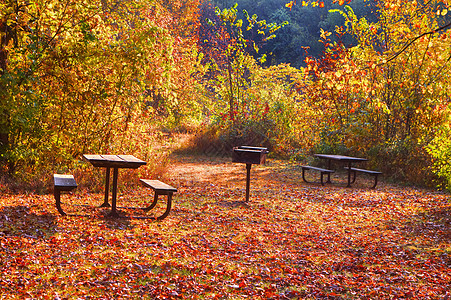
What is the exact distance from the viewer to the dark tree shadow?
4.84 m

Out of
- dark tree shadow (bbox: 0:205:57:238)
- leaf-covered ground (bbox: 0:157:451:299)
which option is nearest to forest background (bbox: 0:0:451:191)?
leaf-covered ground (bbox: 0:157:451:299)

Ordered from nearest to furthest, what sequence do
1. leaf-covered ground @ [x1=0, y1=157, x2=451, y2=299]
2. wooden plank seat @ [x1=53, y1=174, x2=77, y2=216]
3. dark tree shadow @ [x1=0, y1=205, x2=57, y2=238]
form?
leaf-covered ground @ [x1=0, y1=157, x2=451, y2=299] < dark tree shadow @ [x1=0, y1=205, x2=57, y2=238] < wooden plank seat @ [x1=53, y1=174, x2=77, y2=216]

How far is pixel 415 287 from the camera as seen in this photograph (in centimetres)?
412

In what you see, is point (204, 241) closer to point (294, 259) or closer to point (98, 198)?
point (294, 259)

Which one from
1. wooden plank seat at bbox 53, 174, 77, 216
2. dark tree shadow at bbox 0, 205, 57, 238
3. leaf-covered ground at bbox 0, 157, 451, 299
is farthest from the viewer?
wooden plank seat at bbox 53, 174, 77, 216

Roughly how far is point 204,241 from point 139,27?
4.15 m

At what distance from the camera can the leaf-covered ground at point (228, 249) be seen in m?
3.85

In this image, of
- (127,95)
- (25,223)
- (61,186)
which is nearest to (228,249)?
(61,186)

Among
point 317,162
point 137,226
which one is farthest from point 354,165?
point 137,226

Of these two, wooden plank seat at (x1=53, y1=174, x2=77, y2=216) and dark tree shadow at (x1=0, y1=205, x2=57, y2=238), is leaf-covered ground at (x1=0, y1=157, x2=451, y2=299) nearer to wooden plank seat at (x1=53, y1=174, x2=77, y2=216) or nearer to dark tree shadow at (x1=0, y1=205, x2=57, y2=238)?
dark tree shadow at (x1=0, y1=205, x2=57, y2=238)

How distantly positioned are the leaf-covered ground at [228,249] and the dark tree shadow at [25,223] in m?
0.01

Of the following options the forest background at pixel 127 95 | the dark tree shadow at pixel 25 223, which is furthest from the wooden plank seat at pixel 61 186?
the forest background at pixel 127 95

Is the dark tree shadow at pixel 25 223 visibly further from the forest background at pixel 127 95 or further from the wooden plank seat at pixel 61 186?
the forest background at pixel 127 95

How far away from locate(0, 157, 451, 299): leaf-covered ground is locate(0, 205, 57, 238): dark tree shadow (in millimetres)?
12
